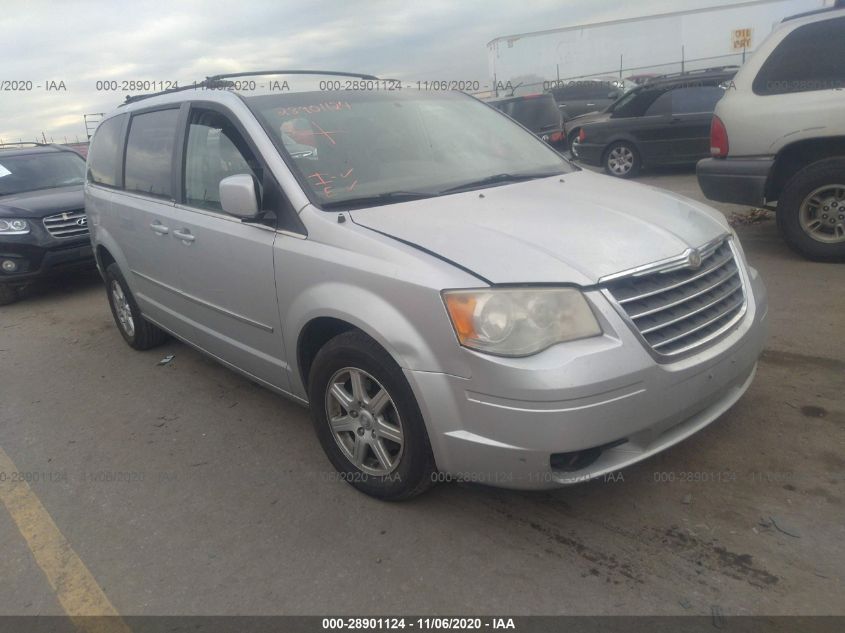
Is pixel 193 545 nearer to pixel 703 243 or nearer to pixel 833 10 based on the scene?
pixel 703 243

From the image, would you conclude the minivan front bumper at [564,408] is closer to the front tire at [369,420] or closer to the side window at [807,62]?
the front tire at [369,420]

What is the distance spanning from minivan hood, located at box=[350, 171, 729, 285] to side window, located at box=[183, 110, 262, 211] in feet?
2.80

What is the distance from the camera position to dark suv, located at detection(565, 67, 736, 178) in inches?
423

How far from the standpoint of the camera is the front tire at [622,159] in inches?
451

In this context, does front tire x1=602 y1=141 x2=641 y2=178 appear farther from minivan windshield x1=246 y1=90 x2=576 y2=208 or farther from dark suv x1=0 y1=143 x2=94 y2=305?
dark suv x1=0 y1=143 x2=94 y2=305

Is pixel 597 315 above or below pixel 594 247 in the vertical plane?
below

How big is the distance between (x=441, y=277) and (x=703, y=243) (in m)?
1.17

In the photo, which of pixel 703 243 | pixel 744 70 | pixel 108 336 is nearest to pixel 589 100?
pixel 744 70

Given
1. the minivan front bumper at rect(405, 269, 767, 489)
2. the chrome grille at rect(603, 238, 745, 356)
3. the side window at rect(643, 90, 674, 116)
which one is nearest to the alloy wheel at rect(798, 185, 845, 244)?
the chrome grille at rect(603, 238, 745, 356)

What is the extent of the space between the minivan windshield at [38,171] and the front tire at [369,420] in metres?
6.94

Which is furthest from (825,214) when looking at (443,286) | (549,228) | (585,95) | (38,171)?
(585,95)

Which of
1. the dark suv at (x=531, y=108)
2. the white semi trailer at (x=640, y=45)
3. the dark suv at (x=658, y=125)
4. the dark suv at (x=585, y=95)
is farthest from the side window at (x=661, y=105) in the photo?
the white semi trailer at (x=640, y=45)

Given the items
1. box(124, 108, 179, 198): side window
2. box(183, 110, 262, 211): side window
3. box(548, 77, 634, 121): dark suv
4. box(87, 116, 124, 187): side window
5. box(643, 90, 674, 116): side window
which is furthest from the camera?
box(548, 77, 634, 121): dark suv

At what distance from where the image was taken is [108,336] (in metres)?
5.98
